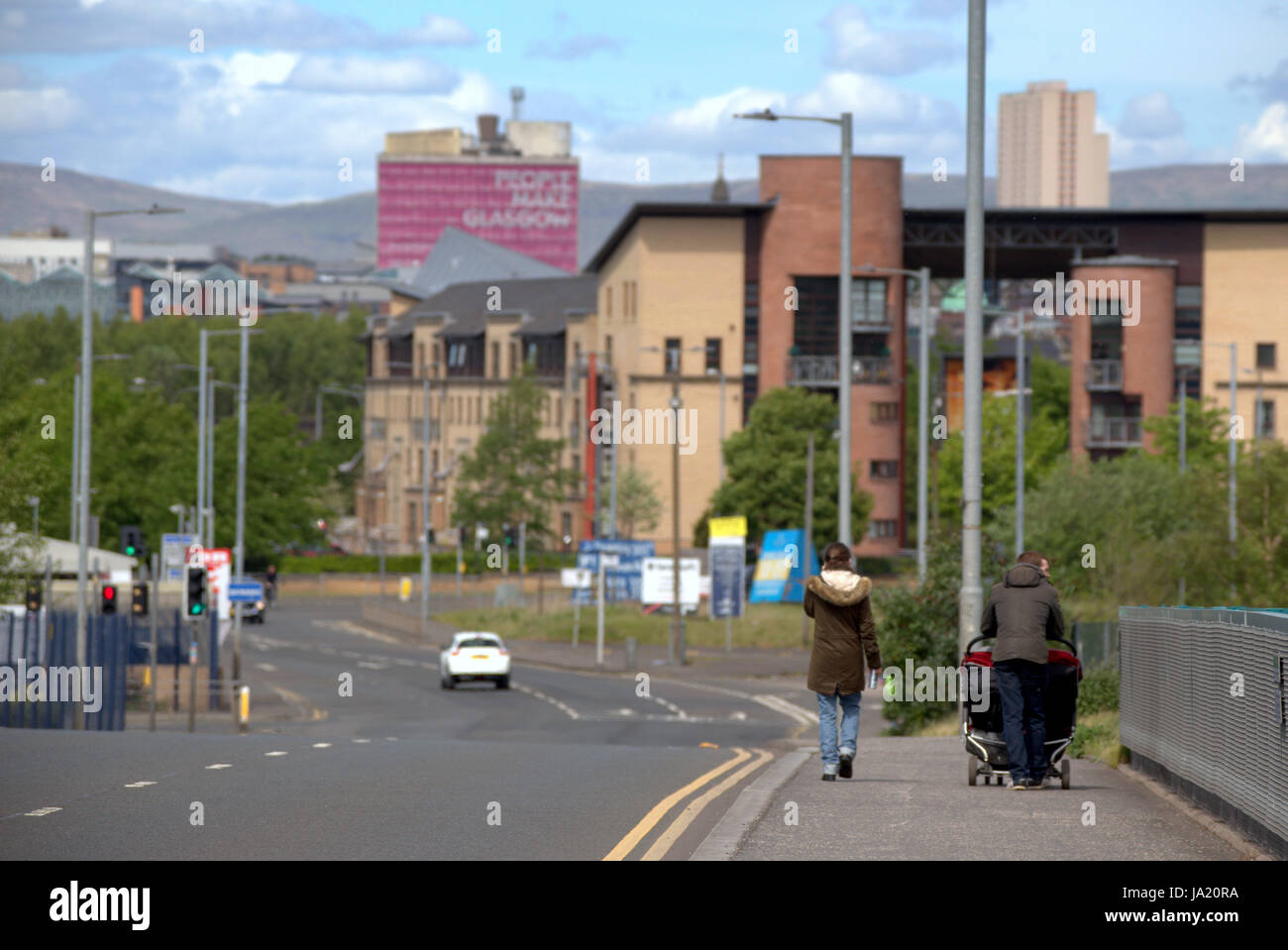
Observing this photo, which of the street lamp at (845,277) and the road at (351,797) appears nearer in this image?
the road at (351,797)

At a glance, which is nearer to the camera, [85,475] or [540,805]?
[540,805]

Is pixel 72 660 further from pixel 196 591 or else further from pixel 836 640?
pixel 836 640

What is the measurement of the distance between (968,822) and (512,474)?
289ft

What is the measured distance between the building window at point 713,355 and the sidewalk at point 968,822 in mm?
73034

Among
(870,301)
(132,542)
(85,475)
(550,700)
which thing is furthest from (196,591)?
(870,301)

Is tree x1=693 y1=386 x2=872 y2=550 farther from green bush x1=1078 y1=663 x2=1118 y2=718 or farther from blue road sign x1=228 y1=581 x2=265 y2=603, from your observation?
green bush x1=1078 y1=663 x2=1118 y2=718

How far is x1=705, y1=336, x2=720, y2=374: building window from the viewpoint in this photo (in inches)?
3521

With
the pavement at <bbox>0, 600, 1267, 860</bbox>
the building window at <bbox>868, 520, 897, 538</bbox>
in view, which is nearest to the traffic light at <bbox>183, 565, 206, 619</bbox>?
the pavement at <bbox>0, 600, 1267, 860</bbox>

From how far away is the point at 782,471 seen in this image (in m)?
80.6

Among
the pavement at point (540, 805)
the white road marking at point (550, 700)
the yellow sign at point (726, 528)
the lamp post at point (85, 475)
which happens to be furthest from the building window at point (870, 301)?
the pavement at point (540, 805)

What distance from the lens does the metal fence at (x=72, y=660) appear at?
1304 inches

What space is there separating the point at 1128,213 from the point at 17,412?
5503 cm

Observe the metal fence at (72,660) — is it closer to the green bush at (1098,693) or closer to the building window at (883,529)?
the green bush at (1098,693)

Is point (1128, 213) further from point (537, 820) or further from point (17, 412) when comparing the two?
point (537, 820)
